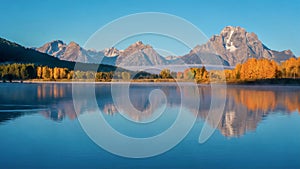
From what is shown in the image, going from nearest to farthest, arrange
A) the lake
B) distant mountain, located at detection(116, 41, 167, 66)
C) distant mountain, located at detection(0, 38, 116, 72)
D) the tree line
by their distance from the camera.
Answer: the lake → distant mountain, located at detection(116, 41, 167, 66) → the tree line → distant mountain, located at detection(0, 38, 116, 72)

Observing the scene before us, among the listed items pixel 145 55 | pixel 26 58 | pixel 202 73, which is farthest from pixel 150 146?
pixel 26 58

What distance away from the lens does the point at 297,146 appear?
766 cm

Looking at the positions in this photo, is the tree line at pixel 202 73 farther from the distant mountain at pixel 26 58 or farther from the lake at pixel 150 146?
the lake at pixel 150 146

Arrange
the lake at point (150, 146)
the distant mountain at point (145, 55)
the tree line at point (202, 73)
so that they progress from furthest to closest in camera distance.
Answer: the tree line at point (202, 73), the distant mountain at point (145, 55), the lake at point (150, 146)

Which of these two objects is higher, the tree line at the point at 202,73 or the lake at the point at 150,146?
the tree line at the point at 202,73

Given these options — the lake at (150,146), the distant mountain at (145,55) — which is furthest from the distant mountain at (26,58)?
the lake at (150,146)

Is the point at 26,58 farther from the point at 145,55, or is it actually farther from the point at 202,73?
the point at 145,55

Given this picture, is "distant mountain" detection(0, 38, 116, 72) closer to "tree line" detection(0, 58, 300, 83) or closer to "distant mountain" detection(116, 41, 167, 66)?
"tree line" detection(0, 58, 300, 83)

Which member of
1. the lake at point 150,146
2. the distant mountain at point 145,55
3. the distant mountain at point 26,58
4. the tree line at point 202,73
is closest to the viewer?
the lake at point 150,146

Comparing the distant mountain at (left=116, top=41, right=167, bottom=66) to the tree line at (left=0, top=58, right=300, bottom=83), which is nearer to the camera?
the distant mountain at (left=116, top=41, right=167, bottom=66)

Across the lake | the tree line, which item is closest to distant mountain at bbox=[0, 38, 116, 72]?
the tree line

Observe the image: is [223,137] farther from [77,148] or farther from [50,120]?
[50,120]

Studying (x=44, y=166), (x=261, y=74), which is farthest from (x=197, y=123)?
(x=261, y=74)

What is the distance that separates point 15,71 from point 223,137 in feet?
274
